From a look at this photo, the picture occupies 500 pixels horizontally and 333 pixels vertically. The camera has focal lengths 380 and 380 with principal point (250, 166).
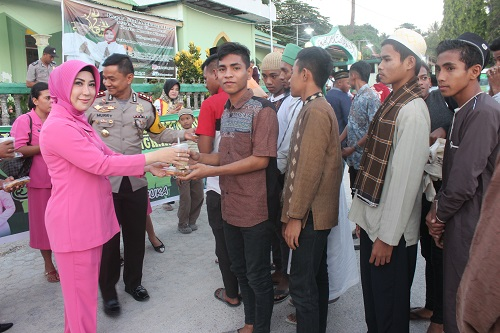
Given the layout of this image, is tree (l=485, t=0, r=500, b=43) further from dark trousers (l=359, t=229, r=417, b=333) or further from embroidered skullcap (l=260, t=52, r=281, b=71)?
dark trousers (l=359, t=229, r=417, b=333)

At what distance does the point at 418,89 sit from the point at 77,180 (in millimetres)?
2034

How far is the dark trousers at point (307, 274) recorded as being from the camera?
2277mm

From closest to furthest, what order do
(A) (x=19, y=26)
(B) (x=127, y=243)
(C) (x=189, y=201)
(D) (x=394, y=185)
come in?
(D) (x=394, y=185), (B) (x=127, y=243), (C) (x=189, y=201), (A) (x=19, y=26)

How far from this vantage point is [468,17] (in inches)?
852

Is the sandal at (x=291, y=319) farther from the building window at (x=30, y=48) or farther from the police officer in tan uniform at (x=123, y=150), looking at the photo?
the building window at (x=30, y=48)

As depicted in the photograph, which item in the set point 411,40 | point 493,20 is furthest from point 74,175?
point 493,20

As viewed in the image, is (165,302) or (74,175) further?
(165,302)

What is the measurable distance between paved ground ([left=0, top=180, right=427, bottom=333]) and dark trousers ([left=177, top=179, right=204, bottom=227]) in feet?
2.32

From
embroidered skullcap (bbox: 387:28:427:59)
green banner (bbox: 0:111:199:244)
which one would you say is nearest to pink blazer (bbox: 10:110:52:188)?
green banner (bbox: 0:111:199:244)

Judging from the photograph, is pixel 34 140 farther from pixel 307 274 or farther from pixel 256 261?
pixel 307 274

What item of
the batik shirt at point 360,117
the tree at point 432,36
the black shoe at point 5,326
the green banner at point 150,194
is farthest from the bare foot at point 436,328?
the tree at point 432,36

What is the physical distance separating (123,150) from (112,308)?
1.31 metres

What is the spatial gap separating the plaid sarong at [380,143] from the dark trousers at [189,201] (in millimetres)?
3064

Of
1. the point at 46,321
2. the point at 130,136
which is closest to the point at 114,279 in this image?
the point at 46,321
